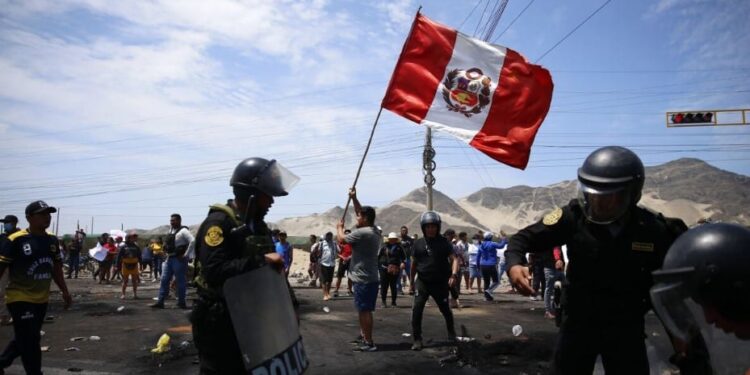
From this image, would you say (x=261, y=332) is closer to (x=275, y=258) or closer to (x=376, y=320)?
(x=275, y=258)

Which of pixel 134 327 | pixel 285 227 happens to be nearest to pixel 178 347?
pixel 134 327

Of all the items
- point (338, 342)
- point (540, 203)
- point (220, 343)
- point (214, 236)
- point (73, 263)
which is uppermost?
point (540, 203)

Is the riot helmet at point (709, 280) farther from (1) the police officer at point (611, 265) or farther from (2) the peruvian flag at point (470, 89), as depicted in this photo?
(2) the peruvian flag at point (470, 89)

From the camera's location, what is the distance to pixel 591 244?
3156 millimetres

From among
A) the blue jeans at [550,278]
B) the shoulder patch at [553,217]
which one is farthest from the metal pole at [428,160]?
the shoulder patch at [553,217]

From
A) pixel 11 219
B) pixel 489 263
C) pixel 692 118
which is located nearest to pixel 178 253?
pixel 11 219

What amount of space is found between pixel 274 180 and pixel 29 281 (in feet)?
10.7

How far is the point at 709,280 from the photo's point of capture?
161cm

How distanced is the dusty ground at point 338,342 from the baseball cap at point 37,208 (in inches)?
79.8

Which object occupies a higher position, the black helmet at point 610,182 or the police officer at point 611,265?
the black helmet at point 610,182

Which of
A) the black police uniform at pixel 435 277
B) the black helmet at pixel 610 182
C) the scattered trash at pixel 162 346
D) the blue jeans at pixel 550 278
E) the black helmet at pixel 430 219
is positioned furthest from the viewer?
the blue jeans at pixel 550 278

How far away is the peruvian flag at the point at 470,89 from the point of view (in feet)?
23.4

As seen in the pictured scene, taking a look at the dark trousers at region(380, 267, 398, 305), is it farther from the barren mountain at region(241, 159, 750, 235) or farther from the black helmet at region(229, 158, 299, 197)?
the barren mountain at region(241, 159, 750, 235)

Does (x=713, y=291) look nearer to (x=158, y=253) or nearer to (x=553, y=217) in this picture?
(x=553, y=217)
